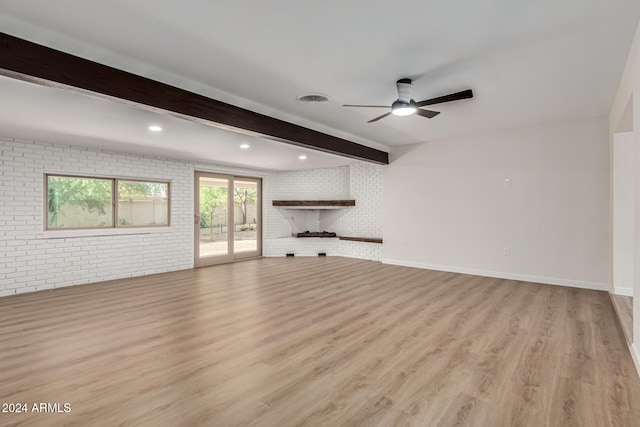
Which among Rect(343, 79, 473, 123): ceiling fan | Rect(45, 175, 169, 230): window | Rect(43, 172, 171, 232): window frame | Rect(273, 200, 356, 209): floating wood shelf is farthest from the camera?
Rect(273, 200, 356, 209): floating wood shelf

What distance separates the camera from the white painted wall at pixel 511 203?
15.3 ft

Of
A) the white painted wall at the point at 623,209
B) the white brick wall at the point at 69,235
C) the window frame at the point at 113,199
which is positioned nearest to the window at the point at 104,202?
the window frame at the point at 113,199

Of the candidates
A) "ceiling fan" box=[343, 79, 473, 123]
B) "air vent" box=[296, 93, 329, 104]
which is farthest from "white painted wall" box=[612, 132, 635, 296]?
"air vent" box=[296, 93, 329, 104]

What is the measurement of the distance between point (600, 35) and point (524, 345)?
2561 mm

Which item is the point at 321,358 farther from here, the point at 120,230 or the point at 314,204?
the point at 314,204

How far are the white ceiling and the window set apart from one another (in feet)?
4.68

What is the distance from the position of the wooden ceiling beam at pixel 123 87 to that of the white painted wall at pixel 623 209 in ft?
13.5

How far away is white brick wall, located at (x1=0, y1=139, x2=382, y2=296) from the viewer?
15.7ft

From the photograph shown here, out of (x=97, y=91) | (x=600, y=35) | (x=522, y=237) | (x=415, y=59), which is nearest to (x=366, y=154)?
(x=522, y=237)

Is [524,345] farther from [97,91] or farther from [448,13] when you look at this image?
[97,91]

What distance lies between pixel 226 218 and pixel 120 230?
7.42 feet

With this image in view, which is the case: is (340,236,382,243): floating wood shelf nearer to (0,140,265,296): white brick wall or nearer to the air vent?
(0,140,265,296): white brick wall

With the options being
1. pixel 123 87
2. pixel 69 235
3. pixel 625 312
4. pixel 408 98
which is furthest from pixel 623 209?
pixel 69 235

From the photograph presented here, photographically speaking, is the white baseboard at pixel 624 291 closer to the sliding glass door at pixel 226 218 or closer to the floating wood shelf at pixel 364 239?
the floating wood shelf at pixel 364 239
